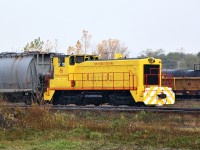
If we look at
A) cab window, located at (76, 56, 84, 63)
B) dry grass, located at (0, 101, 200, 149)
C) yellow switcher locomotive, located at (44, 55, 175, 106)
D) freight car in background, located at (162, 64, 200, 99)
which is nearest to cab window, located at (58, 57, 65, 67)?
yellow switcher locomotive, located at (44, 55, 175, 106)

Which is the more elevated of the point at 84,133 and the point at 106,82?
the point at 106,82

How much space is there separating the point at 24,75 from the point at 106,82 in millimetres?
5772

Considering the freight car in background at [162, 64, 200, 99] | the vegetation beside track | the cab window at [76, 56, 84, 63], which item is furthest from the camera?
the freight car in background at [162, 64, 200, 99]

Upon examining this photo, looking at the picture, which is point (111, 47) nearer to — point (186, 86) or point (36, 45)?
point (36, 45)

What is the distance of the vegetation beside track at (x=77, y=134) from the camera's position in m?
11.5

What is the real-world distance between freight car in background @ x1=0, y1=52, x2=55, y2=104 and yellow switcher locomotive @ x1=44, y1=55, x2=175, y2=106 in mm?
1171

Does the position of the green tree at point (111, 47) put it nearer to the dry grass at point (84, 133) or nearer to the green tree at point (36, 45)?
the green tree at point (36, 45)

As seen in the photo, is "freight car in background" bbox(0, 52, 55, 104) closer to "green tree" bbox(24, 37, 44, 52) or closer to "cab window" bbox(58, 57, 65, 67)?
"cab window" bbox(58, 57, 65, 67)

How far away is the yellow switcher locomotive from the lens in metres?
22.8

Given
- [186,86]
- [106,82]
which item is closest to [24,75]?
[106,82]

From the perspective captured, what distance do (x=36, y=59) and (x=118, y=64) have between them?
235 inches

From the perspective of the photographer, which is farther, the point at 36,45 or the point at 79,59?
the point at 36,45

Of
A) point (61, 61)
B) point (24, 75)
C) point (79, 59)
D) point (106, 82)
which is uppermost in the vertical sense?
point (79, 59)

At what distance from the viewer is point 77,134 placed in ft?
43.4
